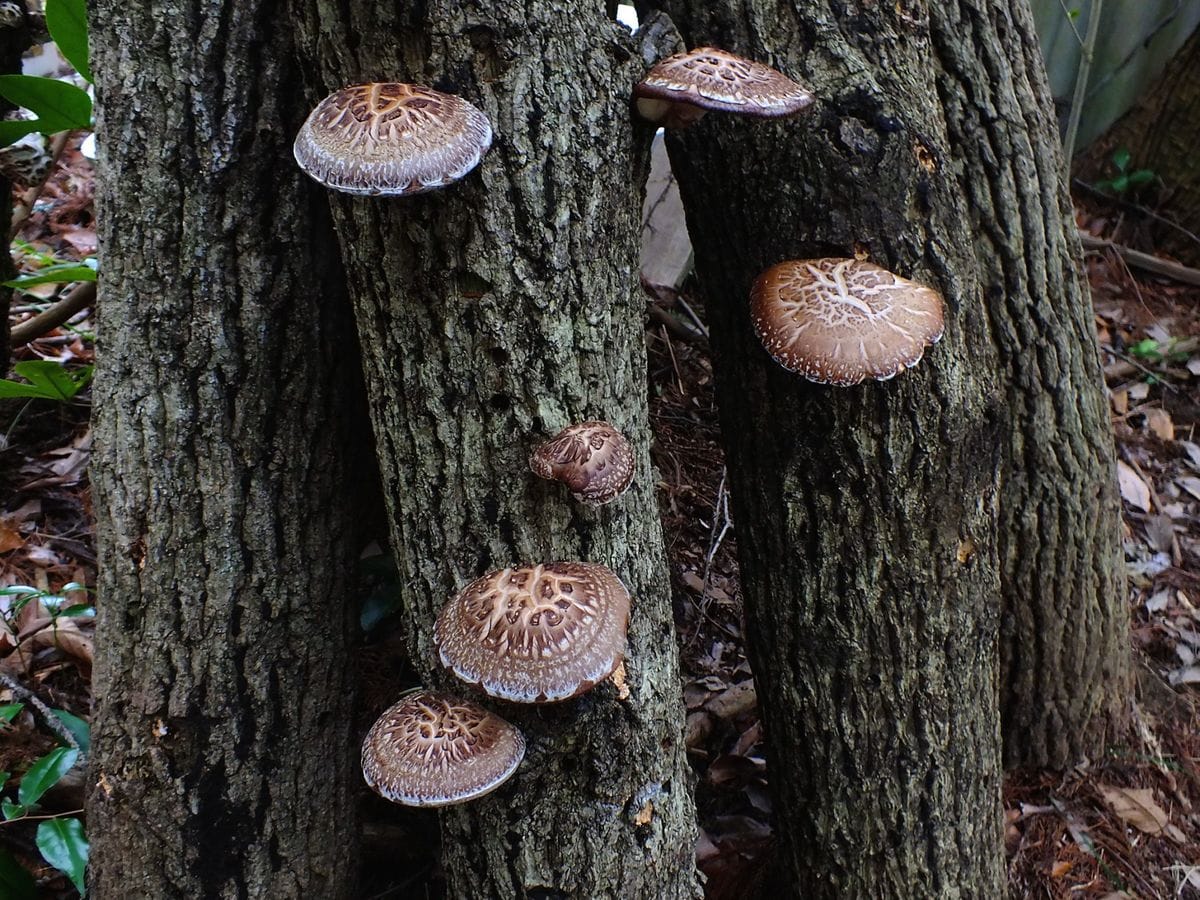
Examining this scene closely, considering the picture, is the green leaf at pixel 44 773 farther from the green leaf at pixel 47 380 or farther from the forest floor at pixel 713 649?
the green leaf at pixel 47 380

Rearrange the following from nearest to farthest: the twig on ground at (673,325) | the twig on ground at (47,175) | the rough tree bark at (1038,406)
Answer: the rough tree bark at (1038,406), the twig on ground at (47,175), the twig on ground at (673,325)

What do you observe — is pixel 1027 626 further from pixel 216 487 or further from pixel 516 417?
pixel 216 487

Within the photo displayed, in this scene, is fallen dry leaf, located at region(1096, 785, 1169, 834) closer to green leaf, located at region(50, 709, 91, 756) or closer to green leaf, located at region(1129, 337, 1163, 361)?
green leaf, located at region(1129, 337, 1163, 361)

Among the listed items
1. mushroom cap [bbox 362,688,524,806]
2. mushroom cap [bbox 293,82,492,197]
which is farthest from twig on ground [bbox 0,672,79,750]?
mushroom cap [bbox 293,82,492,197]

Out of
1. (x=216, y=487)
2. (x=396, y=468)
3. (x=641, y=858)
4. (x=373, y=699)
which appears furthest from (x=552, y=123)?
(x=373, y=699)

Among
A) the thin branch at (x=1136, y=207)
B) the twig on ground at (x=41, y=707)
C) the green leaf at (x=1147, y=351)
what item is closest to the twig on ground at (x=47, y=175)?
the twig on ground at (x=41, y=707)

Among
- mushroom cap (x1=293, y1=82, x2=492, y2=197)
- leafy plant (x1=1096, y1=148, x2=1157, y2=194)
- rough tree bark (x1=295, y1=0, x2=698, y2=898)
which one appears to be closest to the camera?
mushroom cap (x1=293, y1=82, x2=492, y2=197)
